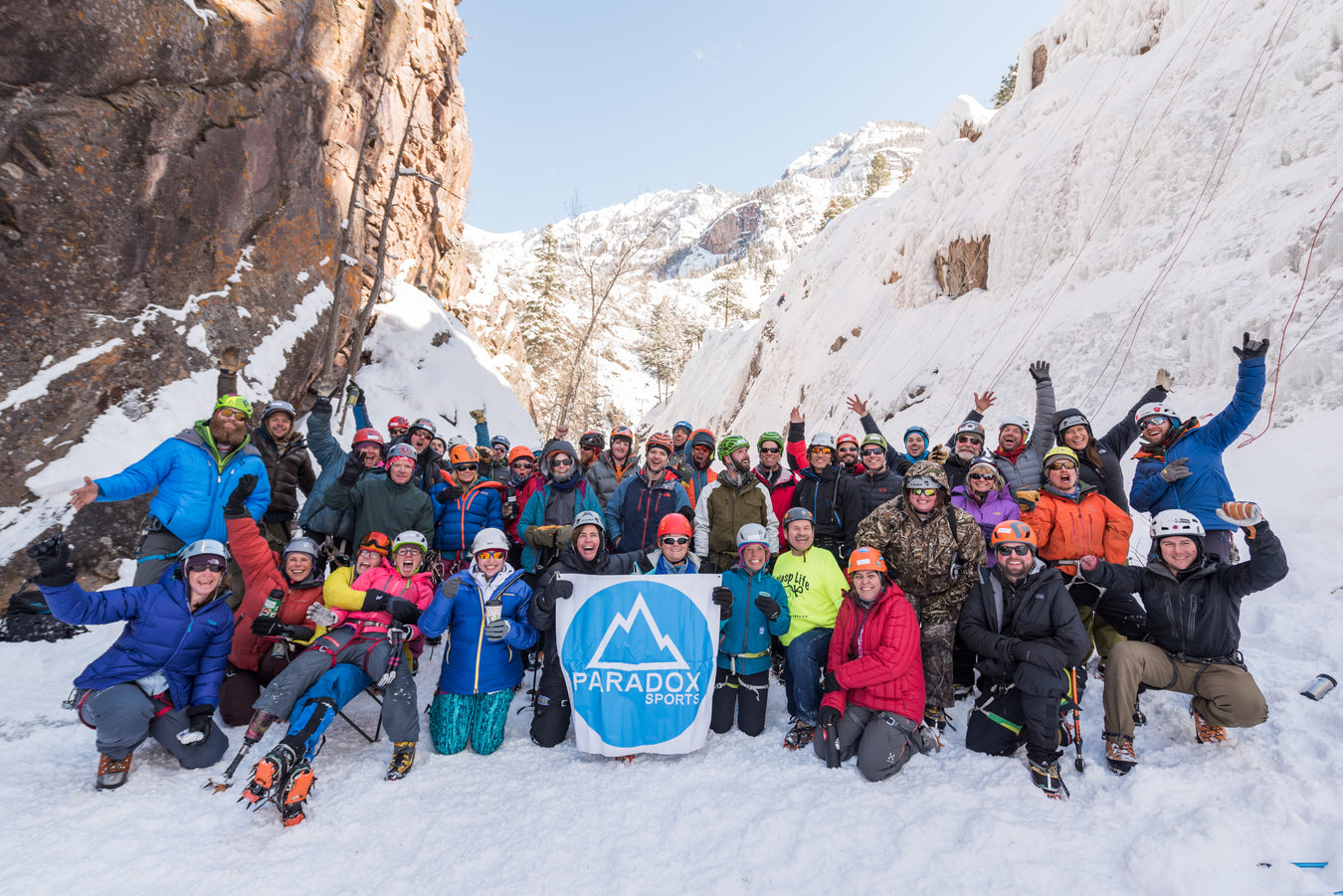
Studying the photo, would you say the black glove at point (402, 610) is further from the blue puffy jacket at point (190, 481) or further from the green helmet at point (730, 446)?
the green helmet at point (730, 446)

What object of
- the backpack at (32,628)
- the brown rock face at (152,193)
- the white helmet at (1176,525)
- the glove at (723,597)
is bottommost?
the backpack at (32,628)

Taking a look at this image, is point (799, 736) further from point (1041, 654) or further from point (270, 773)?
point (270, 773)

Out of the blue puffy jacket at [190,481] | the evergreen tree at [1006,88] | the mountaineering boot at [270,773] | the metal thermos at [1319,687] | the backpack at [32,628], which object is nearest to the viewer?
the mountaineering boot at [270,773]

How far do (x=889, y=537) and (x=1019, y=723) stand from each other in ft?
5.42

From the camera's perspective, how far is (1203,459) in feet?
17.3

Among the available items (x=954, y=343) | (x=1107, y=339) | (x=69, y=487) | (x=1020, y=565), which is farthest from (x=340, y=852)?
(x=954, y=343)

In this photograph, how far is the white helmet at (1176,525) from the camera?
4215mm

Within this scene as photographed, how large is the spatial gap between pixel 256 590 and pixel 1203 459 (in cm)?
856

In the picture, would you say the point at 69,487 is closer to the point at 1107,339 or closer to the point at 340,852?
the point at 340,852

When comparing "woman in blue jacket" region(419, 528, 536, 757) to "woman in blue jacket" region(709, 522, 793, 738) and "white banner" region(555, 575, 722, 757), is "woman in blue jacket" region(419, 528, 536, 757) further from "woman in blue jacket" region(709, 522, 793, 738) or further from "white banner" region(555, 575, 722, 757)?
"woman in blue jacket" region(709, 522, 793, 738)

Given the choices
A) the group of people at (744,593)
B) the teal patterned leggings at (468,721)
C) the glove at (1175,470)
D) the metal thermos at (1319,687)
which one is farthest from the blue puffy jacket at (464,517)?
the metal thermos at (1319,687)

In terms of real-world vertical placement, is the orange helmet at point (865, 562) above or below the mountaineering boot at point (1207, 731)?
above

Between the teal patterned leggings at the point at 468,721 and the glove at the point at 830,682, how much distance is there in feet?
8.88

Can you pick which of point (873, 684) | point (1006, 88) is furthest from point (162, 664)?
point (1006, 88)
